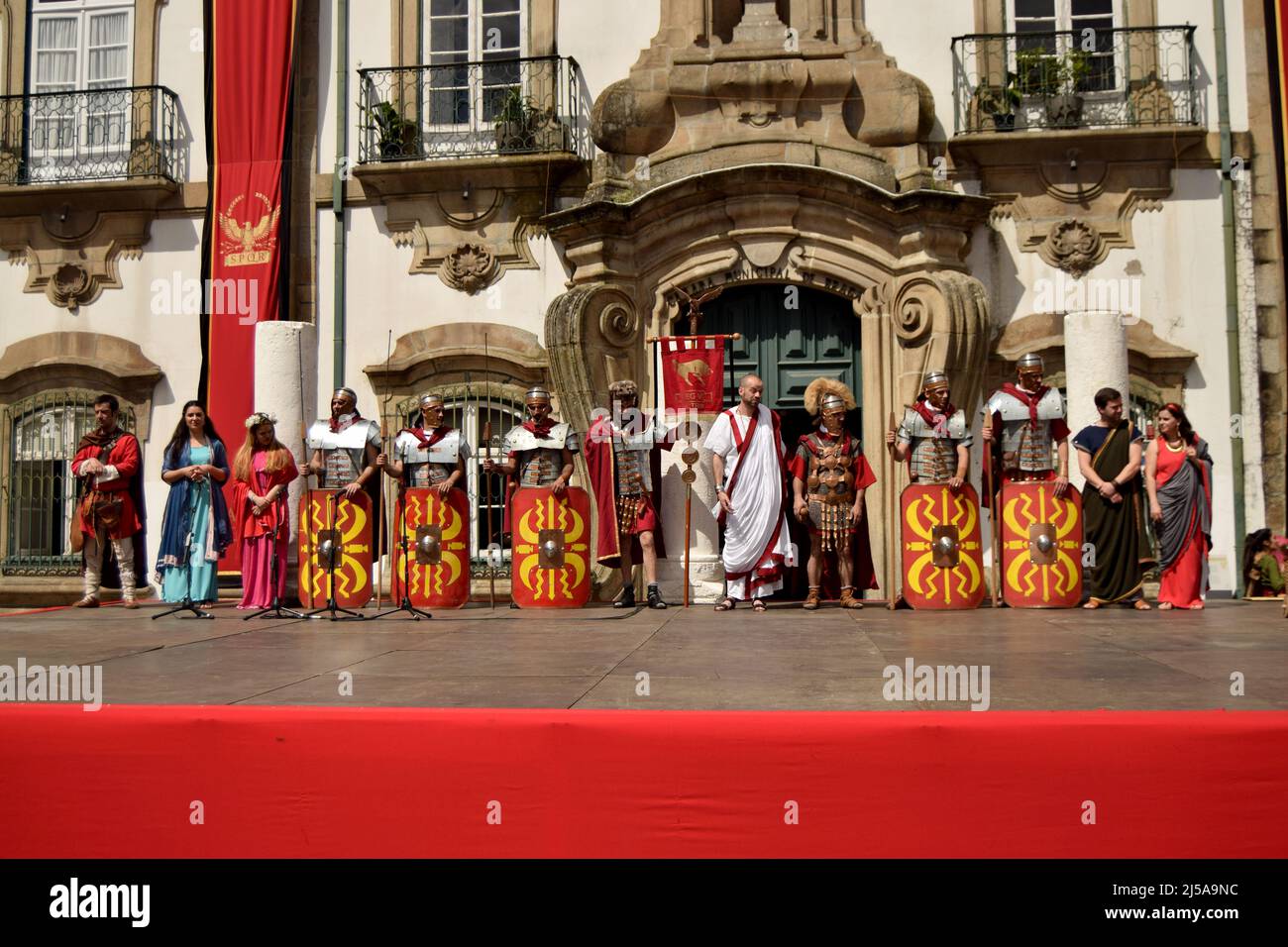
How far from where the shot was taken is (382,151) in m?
14.2

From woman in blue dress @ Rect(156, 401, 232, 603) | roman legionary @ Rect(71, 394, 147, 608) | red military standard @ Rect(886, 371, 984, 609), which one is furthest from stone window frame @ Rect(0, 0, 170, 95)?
red military standard @ Rect(886, 371, 984, 609)

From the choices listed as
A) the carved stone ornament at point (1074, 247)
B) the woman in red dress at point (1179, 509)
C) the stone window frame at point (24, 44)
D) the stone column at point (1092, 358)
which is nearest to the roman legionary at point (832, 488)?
the woman in red dress at point (1179, 509)

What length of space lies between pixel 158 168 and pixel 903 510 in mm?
9305

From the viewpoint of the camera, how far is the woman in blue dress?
35.6ft

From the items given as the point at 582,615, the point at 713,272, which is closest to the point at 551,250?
the point at 713,272

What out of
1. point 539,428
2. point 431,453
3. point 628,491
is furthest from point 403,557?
point 628,491

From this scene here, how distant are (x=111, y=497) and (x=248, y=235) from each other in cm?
424

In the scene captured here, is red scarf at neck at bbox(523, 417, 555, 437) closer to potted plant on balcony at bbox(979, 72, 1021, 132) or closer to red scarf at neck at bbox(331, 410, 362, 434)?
red scarf at neck at bbox(331, 410, 362, 434)

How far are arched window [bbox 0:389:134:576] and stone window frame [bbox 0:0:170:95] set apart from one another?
12.0ft

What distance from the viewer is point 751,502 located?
34.8ft

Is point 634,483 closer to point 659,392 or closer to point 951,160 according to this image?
point 659,392

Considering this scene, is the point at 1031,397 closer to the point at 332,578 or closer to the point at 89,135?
the point at 332,578

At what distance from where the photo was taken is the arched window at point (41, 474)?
1475 cm

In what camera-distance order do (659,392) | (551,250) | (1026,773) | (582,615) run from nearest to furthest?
(1026,773) → (582,615) → (659,392) → (551,250)
